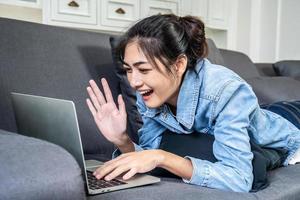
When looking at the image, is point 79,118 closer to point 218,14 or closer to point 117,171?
point 117,171

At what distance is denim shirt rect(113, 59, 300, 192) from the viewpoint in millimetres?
978

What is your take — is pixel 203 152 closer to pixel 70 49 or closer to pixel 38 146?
pixel 38 146

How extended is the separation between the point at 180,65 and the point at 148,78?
0.35 ft

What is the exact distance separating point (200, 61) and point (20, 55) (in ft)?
1.82

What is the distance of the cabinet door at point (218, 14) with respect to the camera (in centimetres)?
291

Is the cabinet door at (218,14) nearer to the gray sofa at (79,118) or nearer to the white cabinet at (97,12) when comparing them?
the white cabinet at (97,12)

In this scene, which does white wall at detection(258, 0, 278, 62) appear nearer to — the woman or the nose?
the woman

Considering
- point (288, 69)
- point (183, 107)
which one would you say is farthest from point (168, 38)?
point (288, 69)

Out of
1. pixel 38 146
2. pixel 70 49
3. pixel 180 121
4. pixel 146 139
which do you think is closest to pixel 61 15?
pixel 70 49

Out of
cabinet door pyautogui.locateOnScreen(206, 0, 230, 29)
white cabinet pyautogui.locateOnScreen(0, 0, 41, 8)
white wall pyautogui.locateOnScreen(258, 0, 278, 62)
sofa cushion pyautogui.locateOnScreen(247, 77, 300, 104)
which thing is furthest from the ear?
white wall pyautogui.locateOnScreen(258, 0, 278, 62)

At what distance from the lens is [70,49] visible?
1.44 metres

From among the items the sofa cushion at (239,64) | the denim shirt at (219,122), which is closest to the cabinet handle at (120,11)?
the sofa cushion at (239,64)

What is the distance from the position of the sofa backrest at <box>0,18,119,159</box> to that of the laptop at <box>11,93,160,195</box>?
0.75 ft

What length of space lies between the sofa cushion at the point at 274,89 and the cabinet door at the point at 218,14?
36.9 inches
